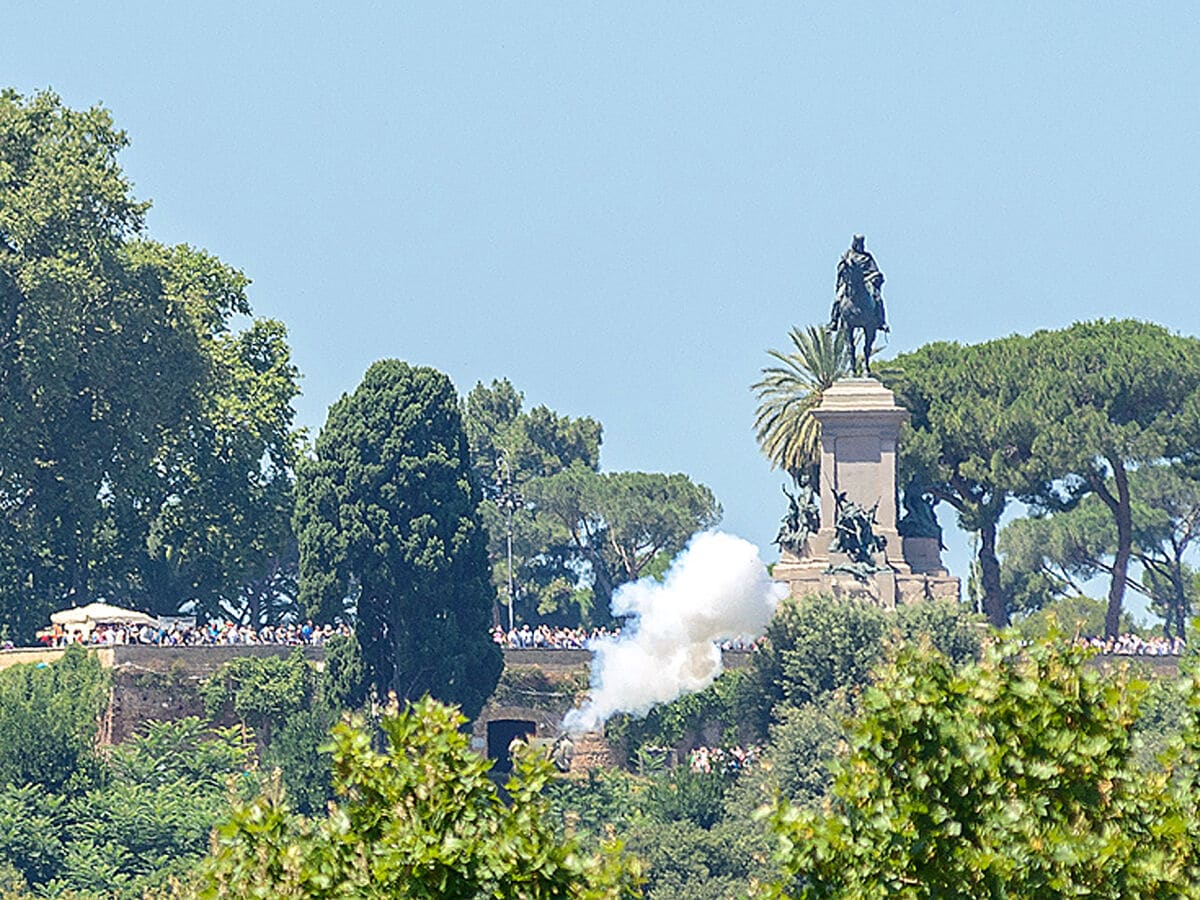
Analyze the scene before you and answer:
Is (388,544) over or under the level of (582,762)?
over

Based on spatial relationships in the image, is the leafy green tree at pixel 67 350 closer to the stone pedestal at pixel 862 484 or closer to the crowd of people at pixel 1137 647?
the stone pedestal at pixel 862 484

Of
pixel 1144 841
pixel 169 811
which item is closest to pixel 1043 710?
pixel 1144 841

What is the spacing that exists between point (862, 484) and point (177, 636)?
17.0 meters

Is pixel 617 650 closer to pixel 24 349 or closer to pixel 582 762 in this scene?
pixel 582 762

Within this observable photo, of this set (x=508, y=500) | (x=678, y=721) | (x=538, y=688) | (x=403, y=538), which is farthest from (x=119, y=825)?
(x=508, y=500)

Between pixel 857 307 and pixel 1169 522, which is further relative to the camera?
pixel 1169 522

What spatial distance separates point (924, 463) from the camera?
8988cm

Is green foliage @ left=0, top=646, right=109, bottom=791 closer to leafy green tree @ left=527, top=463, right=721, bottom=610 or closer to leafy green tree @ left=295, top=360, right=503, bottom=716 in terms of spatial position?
leafy green tree @ left=295, top=360, right=503, bottom=716

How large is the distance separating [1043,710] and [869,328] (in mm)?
63461

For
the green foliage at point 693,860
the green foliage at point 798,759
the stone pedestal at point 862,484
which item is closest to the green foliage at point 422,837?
the green foliage at point 693,860

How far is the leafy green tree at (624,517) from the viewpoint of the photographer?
121 metres

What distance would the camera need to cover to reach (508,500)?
374ft

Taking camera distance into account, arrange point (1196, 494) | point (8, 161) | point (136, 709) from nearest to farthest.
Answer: point (136, 709), point (8, 161), point (1196, 494)

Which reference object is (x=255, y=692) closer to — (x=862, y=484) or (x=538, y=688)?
(x=538, y=688)
